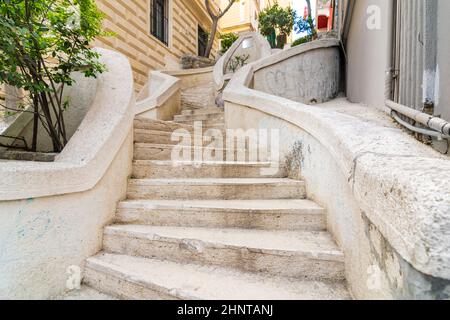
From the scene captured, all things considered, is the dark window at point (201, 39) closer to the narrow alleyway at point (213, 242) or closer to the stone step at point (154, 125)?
the stone step at point (154, 125)

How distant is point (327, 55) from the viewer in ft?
22.4

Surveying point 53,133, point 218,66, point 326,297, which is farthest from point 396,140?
point 218,66

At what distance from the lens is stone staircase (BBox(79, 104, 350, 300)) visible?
4.83 feet

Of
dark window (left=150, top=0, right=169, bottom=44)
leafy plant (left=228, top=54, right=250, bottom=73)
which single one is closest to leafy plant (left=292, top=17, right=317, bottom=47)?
leafy plant (left=228, top=54, right=250, bottom=73)

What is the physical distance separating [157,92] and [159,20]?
6.64 metres

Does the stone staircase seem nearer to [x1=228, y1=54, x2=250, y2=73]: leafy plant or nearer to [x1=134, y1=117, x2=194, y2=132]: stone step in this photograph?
[x1=134, y1=117, x2=194, y2=132]: stone step

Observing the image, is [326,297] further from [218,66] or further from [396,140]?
[218,66]

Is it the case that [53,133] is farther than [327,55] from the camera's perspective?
No

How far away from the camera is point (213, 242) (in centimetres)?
167

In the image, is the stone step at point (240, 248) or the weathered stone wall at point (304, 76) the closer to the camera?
the stone step at point (240, 248)

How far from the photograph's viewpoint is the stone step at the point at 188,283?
4.48 feet

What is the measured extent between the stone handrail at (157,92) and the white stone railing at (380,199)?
14.1ft

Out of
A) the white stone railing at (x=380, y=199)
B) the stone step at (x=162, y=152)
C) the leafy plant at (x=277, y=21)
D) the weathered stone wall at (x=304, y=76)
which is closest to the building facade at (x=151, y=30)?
the leafy plant at (x=277, y=21)

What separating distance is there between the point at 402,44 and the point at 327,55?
5.07 m
